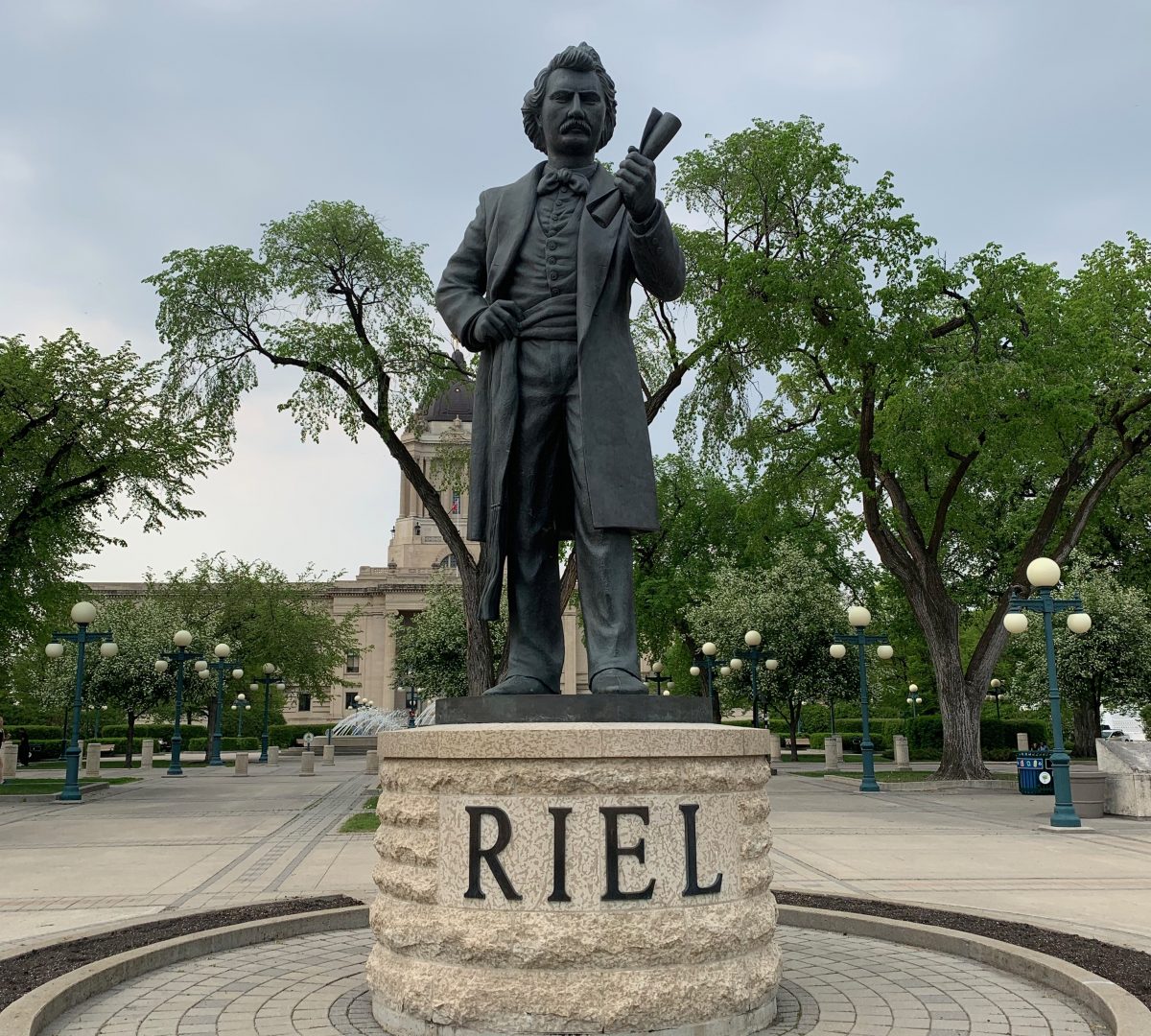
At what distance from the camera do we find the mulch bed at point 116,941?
216 inches

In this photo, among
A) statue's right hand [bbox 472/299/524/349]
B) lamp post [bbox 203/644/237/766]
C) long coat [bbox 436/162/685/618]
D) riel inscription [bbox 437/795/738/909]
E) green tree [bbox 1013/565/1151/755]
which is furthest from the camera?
lamp post [bbox 203/644/237/766]

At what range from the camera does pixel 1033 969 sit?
222 inches

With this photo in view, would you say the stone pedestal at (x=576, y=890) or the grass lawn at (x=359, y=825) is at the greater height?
the stone pedestal at (x=576, y=890)

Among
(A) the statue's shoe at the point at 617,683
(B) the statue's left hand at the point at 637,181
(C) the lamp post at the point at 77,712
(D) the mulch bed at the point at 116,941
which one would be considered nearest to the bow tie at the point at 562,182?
(B) the statue's left hand at the point at 637,181

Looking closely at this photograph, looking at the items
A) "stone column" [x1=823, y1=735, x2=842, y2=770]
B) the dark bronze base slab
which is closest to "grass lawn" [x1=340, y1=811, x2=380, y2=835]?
the dark bronze base slab

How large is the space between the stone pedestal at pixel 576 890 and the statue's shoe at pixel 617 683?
0.37 meters

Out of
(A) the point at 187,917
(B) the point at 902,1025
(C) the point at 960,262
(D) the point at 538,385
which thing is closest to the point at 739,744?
(B) the point at 902,1025

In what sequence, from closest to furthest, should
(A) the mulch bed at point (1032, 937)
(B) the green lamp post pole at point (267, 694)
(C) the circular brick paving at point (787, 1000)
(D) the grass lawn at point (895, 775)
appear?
1. (C) the circular brick paving at point (787, 1000)
2. (A) the mulch bed at point (1032, 937)
3. (D) the grass lawn at point (895, 775)
4. (B) the green lamp post pole at point (267, 694)

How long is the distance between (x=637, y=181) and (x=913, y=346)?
16705 mm

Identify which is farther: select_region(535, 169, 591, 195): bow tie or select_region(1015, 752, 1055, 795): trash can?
select_region(1015, 752, 1055, 795): trash can

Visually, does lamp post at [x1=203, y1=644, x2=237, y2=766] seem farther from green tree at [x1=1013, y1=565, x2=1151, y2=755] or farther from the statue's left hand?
the statue's left hand

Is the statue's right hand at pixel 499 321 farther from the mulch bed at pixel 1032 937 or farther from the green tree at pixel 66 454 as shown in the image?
the green tree at pixel 66 454

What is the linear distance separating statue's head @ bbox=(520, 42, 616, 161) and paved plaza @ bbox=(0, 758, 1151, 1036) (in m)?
4.63

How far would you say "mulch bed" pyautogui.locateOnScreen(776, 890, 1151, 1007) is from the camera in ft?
17.9
